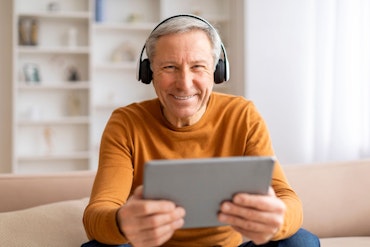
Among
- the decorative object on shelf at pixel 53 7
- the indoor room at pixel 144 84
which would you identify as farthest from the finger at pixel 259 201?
the decorative object on shelf at pixel 53 7

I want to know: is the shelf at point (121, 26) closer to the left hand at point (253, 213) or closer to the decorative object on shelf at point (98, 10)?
the decorative object on shelf at point (98, 10)

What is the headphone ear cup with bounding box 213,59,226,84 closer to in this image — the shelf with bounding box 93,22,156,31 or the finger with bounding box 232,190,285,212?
the finger with bounding box 232,190,285,212

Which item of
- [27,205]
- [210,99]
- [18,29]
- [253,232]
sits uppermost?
[18,29]

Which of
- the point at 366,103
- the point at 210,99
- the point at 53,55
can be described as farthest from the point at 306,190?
the point at 53,55

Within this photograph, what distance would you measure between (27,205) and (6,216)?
0.75ft

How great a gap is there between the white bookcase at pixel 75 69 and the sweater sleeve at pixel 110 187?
3464 millimetres

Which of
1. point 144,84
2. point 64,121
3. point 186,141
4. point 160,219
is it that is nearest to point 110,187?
point 186,141

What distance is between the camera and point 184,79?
1564mm

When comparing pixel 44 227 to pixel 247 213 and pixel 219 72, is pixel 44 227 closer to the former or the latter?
pixel 219 72

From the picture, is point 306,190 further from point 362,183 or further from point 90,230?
point 90,230

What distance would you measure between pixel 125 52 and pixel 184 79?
376cm

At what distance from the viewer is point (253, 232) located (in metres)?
1.23

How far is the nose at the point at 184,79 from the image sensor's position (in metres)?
1.56

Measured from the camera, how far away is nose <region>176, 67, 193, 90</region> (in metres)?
1.56
